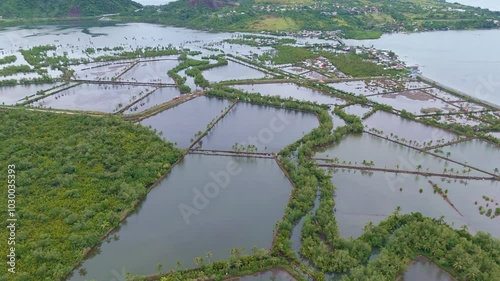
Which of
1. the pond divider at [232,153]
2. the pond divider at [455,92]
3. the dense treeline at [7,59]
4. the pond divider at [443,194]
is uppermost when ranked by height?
the dense treeline at [7,59]

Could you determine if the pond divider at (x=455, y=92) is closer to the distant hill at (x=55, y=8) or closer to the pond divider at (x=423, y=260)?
the pond divider at (x=423, y=260)

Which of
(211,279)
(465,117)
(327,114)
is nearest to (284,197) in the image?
(211,279)

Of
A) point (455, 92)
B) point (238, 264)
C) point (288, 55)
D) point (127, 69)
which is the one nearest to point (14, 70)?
point (127, 69)

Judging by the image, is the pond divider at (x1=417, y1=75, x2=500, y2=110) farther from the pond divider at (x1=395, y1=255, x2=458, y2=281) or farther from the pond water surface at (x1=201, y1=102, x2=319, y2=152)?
the pond divider at (x1=395, y1=255, x2=458, y2=281)

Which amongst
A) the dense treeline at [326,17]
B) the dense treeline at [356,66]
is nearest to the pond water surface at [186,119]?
the dense treeline at [356,66]

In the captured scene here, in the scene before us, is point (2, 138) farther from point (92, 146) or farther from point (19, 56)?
point (19, 56)

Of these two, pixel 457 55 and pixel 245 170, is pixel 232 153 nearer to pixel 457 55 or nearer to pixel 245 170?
pixel 245 170
